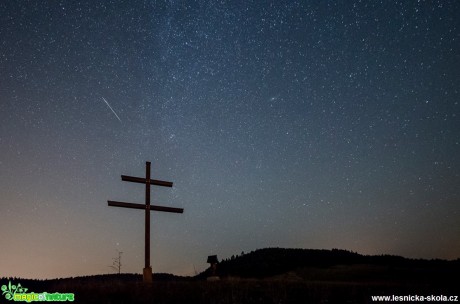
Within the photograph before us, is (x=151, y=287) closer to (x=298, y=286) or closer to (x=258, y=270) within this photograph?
(x=298, y=286)

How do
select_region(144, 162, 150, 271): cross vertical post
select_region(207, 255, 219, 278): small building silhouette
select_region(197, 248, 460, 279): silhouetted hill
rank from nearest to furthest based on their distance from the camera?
select_region(144, 162, 150, 271): cross vertical post, select_region(207, 255, 219, 278): small building silhouette, select_region(197, 248, 460, 279): silhouetted hill

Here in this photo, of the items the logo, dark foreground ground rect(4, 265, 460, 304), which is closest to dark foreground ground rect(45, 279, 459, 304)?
dark foreground ground rect(4, 265, 460, 304)

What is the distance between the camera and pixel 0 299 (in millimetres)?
13375

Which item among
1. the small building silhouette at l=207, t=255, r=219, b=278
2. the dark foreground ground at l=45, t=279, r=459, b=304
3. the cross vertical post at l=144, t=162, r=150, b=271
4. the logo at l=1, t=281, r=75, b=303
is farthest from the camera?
the small building silhouette at l=207, t=255, r=219, b=278

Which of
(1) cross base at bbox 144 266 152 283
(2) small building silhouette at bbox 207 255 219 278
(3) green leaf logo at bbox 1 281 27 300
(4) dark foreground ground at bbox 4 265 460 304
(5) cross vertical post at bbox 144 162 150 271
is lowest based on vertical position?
(4) dark foreground ground at bbox 4 265 460 304

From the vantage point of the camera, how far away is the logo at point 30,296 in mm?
12984

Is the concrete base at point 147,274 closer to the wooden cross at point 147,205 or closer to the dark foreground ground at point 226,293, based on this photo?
the wooden cross at point 147,205

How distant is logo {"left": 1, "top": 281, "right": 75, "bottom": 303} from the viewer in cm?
1298

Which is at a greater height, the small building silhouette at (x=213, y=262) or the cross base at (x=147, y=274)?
the small building silhouette at (x=213, y=262)

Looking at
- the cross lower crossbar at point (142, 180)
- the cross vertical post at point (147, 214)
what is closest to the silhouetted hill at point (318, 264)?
the cross vertical post at point (147, 214)

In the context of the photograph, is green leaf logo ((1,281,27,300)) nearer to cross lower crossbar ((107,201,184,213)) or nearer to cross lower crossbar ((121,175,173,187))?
cross lower crossbar ((107,201,184,213))

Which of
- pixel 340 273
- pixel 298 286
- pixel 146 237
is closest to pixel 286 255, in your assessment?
pixel 340 273

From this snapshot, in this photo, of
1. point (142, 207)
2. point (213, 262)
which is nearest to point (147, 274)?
point (142, 207)

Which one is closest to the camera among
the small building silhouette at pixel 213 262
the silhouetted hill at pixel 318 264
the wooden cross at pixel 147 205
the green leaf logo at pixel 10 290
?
the green leaf logo at pixel 10 290
